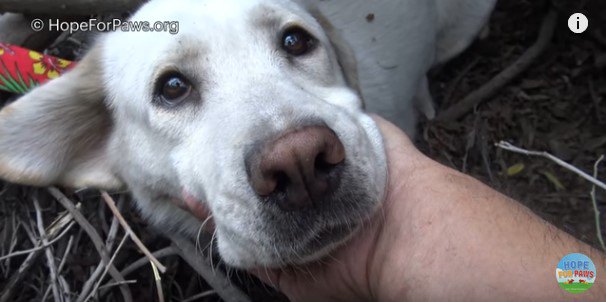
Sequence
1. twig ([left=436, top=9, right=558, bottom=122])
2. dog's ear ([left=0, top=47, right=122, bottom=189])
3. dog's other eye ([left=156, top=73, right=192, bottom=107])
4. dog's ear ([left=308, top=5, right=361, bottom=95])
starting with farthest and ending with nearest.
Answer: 1. twig ([left=436, top=9, right=558, bottom=122])
2. dog's ear ([left=308, top=5, right=361, bottom=95])
3. dog's ear ([left=0, top=47, right=122, bottom=189])
4. dog's other eye ([left=156, top=73, right=192, bottom=107])

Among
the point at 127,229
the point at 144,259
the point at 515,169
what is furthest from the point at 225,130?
the point at 515,169

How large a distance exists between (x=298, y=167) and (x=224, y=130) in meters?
0.40

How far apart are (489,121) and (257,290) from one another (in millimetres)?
1664

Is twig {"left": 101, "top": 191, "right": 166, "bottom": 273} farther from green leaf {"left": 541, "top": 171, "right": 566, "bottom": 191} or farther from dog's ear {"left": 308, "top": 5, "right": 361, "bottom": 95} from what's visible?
green leaf {"left": 541, "top": 171, "right": 566, "bottom": 191}

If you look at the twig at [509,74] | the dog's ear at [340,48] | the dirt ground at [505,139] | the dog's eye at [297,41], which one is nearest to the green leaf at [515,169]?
the dirt ground at [505,139]

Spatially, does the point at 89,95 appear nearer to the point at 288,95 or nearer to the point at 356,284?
the point at 288,95

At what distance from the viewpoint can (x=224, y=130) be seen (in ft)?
5.31

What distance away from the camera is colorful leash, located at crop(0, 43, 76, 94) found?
2561 mm

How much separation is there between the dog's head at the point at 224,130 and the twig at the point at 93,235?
33 centimetres

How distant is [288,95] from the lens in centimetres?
162

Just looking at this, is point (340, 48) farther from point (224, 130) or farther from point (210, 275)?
point (210, 275)

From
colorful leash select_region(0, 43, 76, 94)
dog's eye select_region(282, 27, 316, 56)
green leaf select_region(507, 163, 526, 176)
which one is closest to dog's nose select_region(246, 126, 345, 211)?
dog's eye select_region(282, 27, 316, 56)

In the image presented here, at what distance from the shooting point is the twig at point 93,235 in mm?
2524

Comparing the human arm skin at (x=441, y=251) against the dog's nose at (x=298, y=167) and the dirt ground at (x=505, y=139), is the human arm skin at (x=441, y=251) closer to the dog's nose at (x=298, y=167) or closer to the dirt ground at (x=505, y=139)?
the dog's nose at (x=298, y=167)
